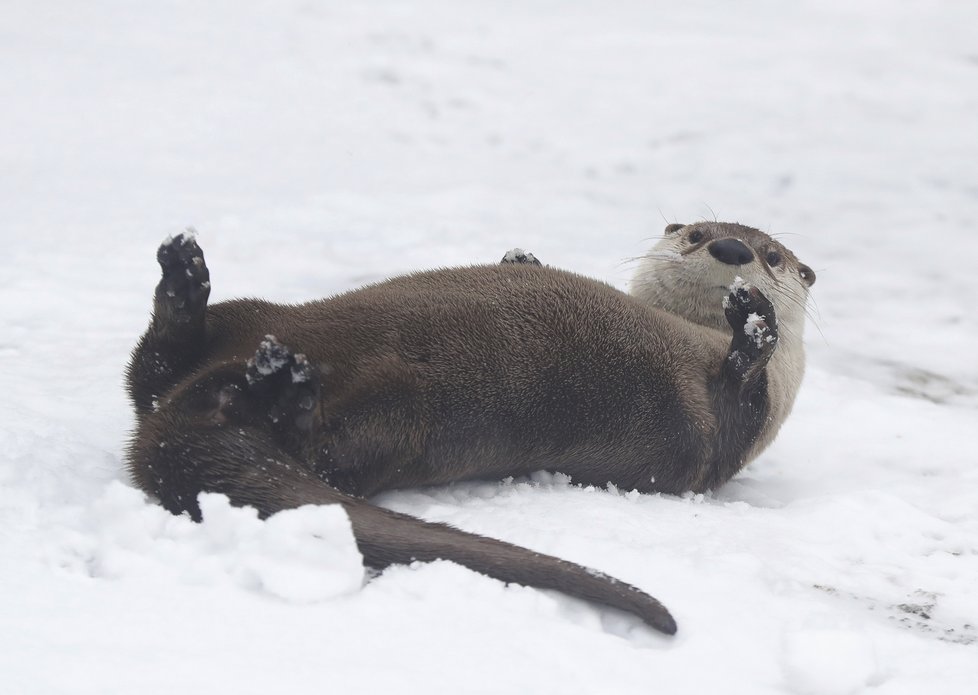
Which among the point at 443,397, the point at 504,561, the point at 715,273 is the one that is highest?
the point at 715,273

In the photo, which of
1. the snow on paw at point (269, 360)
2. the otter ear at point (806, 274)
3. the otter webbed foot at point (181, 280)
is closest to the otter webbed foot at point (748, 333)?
the otter ear at point (806, 274)

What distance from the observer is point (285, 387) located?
7.47ft

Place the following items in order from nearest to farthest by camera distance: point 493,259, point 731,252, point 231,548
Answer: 1. point 231,548
2. point 731,252
3. point 493,259

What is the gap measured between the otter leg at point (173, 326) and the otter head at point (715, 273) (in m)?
1.57

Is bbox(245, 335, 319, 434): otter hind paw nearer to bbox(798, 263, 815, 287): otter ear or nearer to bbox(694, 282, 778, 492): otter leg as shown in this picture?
bbox(694, 282, 778, 492): otter leg

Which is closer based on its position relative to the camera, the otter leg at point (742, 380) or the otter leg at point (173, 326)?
the otter leg at point (173, 326)

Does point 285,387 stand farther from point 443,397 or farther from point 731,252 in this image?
point 731,252

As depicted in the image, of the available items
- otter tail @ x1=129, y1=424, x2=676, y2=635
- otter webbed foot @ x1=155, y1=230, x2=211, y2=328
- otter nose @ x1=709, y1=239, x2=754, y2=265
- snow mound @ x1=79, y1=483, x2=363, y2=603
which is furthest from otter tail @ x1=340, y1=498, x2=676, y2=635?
otter nose @ x1=709, y1=239, x2=754, y2=265

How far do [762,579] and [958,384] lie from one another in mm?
2766

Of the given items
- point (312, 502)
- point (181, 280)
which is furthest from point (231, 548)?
point (181, 280)

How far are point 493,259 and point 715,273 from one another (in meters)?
2.08

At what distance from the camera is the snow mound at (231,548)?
182 centimetres

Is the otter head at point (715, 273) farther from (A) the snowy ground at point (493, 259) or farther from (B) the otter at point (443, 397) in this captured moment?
(A) the snowy ground at point (493, 259)

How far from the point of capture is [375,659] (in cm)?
164
